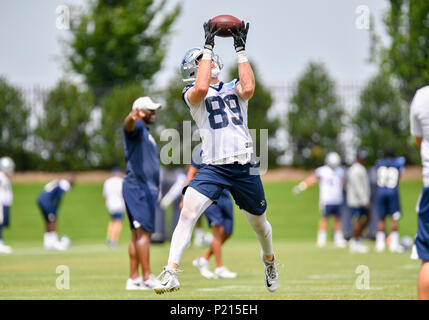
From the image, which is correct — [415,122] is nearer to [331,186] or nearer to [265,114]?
[331,186]

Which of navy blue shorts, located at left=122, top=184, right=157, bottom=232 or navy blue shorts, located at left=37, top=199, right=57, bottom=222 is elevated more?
navy blue shorts, located at left=122, top=184, right=157, bottom=232

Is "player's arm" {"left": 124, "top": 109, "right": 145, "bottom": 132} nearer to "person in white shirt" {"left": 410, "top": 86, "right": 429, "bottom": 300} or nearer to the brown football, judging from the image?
the brown football

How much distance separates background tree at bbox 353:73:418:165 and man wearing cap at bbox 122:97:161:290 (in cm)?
1798

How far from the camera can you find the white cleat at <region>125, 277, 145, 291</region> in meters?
8.87

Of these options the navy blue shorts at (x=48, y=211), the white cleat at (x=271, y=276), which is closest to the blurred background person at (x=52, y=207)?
the navy blue shorts at (x=48, y=211)

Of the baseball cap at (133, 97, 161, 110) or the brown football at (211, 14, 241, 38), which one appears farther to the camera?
the baseball cap at (133, 97, 161, 110)

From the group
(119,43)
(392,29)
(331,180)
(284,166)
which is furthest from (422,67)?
(119,43)

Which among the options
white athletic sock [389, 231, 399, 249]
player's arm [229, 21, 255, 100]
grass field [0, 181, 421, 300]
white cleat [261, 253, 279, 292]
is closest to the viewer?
player's arm [229, 21, 255, 100]

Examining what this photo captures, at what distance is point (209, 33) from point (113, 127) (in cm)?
2208

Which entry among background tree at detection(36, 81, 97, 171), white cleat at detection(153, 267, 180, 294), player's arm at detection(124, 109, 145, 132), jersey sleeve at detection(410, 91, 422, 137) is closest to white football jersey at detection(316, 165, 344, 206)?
background tree at detection(36, 81, 97, 171)

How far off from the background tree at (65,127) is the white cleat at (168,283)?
22057 mm

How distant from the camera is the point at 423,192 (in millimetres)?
5297

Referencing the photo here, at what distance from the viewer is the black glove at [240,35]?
6.57 meters

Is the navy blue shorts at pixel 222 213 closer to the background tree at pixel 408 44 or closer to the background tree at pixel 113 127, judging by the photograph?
the background tree at pixel 408 44
